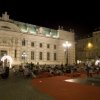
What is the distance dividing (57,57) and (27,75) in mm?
36699

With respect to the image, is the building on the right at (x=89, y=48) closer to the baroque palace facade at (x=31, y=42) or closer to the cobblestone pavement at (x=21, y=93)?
the baroque palace facade at (x=31, y=42)

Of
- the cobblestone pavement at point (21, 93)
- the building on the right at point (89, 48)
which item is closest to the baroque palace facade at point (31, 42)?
the building on the right at point (89, 48)

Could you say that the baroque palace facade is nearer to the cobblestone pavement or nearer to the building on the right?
the building on the right

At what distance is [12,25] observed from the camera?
5262cm

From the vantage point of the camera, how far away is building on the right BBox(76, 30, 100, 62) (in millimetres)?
74875

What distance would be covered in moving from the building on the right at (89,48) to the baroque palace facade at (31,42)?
31.7 ft

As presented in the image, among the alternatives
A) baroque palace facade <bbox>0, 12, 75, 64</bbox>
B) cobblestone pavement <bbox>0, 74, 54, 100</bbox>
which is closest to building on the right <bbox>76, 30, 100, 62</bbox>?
baroque palace facade <bbox>0, 12, 75, 64</bbox>

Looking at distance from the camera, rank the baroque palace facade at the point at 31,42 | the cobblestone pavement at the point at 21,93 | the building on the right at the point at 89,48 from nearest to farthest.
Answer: the cobblestone pavement at the point at 21,93, the baroque palace facade at the point at 31,42, the building on the right at the point at 89,48

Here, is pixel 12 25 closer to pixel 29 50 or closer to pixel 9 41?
pixel 9 41

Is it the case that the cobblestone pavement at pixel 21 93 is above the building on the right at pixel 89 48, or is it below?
below

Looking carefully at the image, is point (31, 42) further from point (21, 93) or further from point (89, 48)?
point (21, 93)

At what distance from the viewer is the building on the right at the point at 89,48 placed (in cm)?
7488

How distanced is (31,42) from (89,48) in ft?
95.9

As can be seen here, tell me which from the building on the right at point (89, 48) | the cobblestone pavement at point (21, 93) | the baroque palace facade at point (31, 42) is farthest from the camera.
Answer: the building on the right at point (89, 48)
